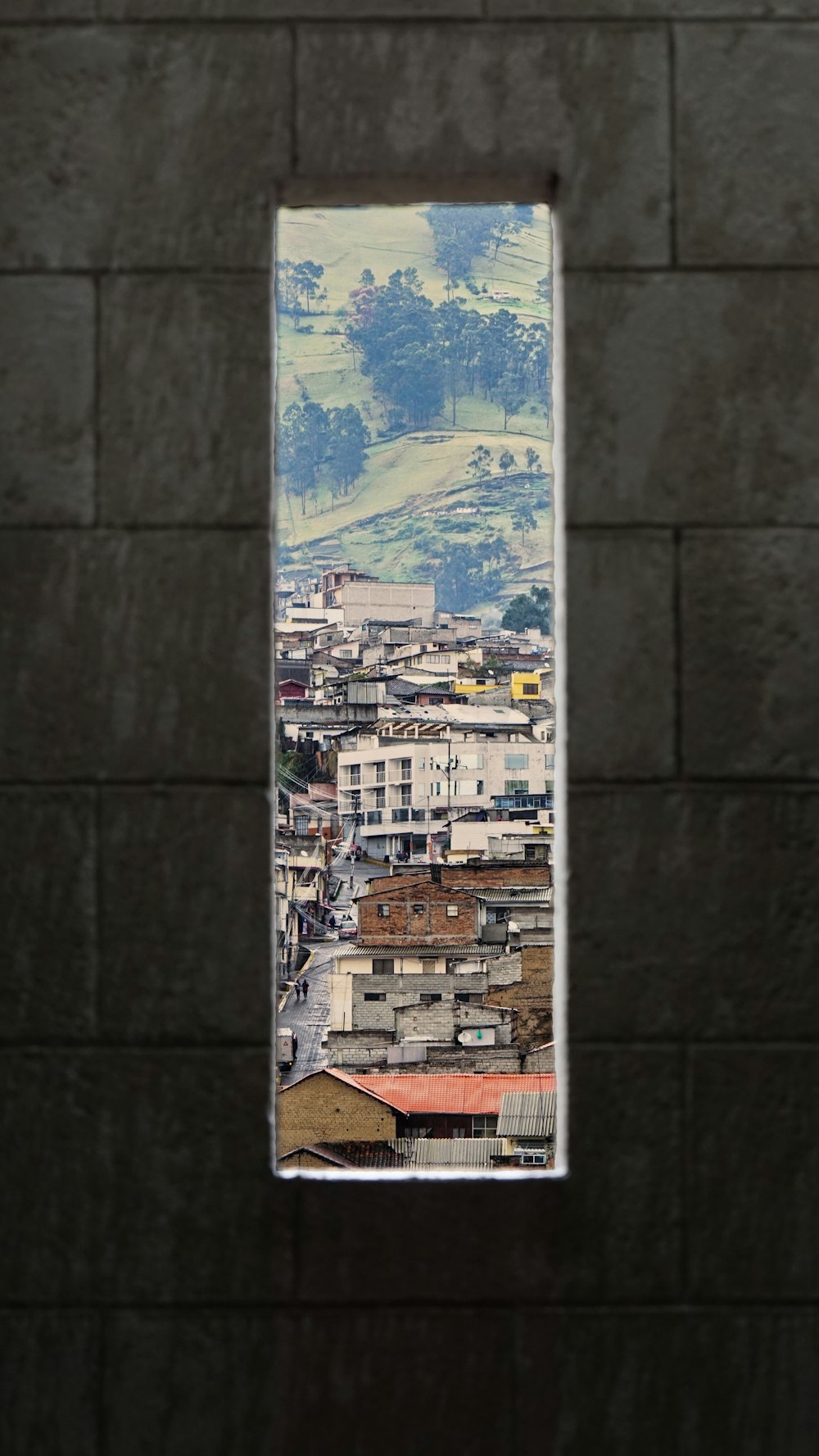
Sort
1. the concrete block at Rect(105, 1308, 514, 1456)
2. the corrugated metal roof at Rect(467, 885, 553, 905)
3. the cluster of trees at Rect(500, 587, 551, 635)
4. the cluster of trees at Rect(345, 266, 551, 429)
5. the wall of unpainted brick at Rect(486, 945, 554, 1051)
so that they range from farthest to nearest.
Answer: the wall of unpainted brick at Rect(486, 945, 554, 1051)
the corrugated metal roof at Rect(467, 885, 553, 905)
the cluster of trees at Rect(345, 266, 551, 429)
the cluster of trees at Rect(500, 587, 551, 635)
the concrete block at Rect(105, 1308, 514, 1456)

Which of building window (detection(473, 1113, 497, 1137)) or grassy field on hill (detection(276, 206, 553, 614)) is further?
building window (detection(473, 1113, 497, 1137))
